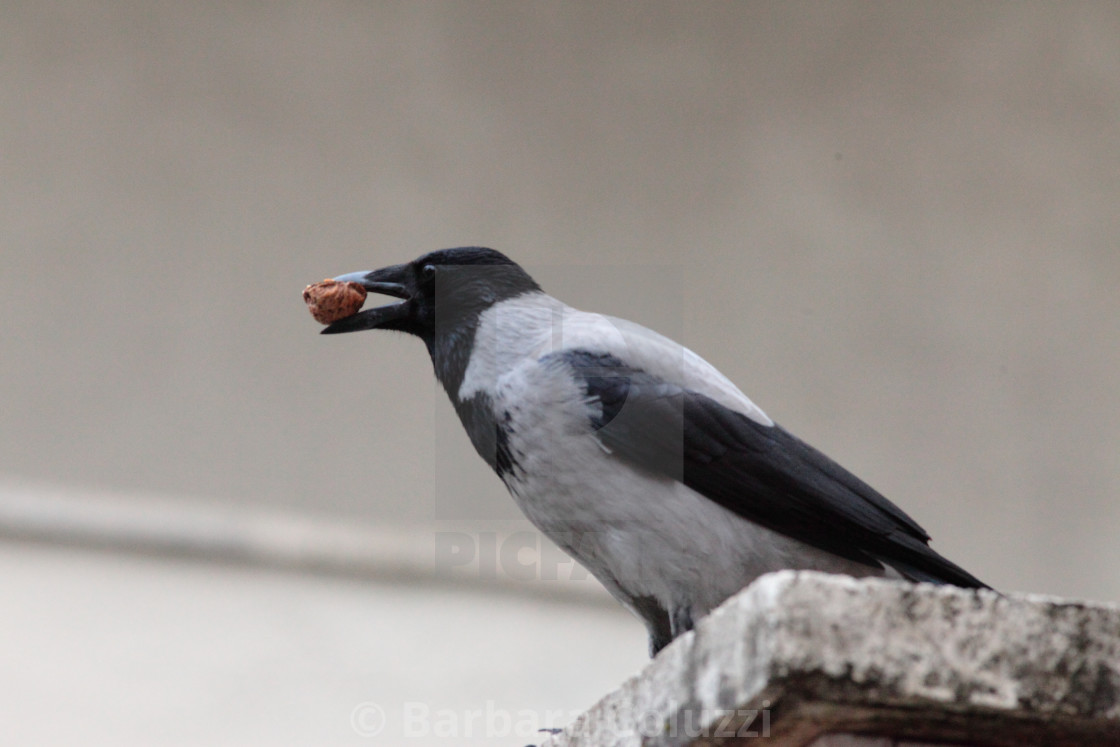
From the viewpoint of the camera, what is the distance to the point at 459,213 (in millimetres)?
3615

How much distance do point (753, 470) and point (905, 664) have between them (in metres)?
0.55

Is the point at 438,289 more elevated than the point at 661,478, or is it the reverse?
the point at 438,289

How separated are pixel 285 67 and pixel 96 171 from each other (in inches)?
22.4

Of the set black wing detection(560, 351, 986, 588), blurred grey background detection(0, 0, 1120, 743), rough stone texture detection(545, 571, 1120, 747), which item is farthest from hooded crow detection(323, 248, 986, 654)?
blurred grey background detection(0, 0, 1120, 743)

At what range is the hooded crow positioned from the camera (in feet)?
4.15

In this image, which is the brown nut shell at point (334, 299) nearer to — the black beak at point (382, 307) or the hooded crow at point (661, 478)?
the black beak at point (382, 307)

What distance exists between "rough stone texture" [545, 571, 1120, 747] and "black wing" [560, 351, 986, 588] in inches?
17.3

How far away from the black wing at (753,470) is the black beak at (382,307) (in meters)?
0.28

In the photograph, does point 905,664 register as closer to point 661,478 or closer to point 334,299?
point 661,478

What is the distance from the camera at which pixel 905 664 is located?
75 centimetres

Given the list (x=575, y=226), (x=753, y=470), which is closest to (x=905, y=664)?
(x=753, y=470)

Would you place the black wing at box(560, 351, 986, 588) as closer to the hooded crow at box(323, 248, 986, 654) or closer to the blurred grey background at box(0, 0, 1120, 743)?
the hooded crow at box(323, 248, 986, 654)

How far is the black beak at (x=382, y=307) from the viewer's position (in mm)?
1556

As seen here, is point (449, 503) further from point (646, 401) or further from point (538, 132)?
point (646, 401)
